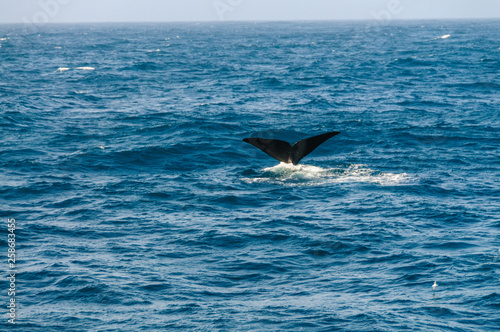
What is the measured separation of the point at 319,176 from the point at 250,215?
16.4ft

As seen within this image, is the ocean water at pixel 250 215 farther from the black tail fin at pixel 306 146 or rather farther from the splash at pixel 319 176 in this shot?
the black tail fin at pixel 306 146

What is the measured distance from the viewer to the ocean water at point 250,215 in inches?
533

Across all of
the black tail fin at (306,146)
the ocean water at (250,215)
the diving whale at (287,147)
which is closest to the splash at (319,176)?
the ocean water at (250,215)

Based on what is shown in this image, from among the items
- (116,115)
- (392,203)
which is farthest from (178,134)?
(392,203)

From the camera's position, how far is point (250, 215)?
1973 cm

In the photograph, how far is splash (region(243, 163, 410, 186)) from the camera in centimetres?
2319

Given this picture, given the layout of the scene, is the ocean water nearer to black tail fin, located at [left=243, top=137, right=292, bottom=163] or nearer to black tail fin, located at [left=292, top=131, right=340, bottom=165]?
black tail fin, located at [left=243, top=137, right=292, bottom=163]

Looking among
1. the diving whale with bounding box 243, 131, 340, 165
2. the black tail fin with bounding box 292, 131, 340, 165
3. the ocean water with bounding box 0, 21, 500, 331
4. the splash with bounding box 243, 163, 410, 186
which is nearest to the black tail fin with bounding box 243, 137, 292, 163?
the diving whale with bounding box 243, 131, 340, 165

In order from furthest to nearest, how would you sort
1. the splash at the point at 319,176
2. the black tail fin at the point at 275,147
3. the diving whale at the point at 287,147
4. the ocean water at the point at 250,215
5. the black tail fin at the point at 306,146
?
the splash at the point at 319,176, the black tail fin at the point at 275,147, the diving whale at the point at 287,147, the black tail fin at the point at 306,146, the ocean water at the point at 250,215

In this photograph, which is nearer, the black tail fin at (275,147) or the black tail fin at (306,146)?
the black tail fin at (306,146)

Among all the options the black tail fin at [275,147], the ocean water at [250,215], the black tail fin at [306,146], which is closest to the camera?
the ocean water at [250,215]

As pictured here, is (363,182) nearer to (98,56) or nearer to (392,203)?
(392,203)

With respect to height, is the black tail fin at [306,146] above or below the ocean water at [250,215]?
above

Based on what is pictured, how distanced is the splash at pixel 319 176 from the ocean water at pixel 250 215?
4.3 inches
